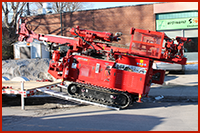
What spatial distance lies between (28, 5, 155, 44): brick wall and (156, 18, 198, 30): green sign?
2.78 feet

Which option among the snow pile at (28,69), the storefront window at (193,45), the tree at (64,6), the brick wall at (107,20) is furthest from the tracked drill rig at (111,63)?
the tree at (64,6)

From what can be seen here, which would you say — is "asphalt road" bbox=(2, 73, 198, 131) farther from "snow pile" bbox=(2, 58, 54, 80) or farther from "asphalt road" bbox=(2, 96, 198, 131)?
"snow pile" bbox=(2, 58, 54, 80)

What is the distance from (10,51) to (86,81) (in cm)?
2004

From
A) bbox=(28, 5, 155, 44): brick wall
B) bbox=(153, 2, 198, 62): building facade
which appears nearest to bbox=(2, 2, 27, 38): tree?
bbox=(28, 5, 155, 44): brick wall

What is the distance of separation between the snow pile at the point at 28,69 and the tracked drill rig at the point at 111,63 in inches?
200

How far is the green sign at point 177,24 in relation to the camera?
21266 millimetres

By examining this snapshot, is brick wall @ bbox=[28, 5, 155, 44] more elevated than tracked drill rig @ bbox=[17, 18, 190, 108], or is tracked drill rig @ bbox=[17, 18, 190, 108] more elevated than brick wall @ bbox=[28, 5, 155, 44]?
brick wall @ bbox=[28, 5, 155, 44]

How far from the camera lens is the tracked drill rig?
8.02 metres

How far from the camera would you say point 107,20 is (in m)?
23.7

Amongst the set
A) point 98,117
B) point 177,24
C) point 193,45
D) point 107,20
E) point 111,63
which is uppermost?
point 107,20

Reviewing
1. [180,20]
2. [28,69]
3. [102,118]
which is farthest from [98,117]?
[180,20]

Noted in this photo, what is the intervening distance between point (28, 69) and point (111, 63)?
7993 millimetres

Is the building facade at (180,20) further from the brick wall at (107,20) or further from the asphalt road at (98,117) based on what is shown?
the asphalt road at (98,117)

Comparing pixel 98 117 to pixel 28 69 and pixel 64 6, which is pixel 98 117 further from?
pixel 64 6
